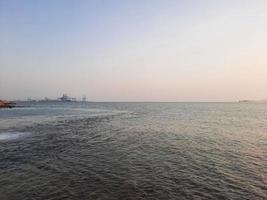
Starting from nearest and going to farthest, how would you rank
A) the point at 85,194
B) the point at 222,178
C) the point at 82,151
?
the point at 85,194 → the point at 222,178 → the point at 82,151

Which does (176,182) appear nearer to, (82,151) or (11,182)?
(11,182)

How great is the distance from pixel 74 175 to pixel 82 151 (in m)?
9.49

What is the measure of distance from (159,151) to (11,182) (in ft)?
51.5

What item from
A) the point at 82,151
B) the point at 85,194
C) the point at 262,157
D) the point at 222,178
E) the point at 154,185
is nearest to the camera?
the point at 85,194

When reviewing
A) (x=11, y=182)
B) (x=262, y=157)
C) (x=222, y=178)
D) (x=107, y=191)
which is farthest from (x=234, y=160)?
(x=11, y=182)

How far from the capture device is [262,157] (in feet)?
89.2

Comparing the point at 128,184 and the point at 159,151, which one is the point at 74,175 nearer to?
the point at 128,184

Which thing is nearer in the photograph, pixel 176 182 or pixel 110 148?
pixel 176 182

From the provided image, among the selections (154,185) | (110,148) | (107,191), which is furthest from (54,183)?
(110,148)

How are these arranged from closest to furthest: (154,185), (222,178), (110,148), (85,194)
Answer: (85,194), (154,185), (222,178), (110,148)

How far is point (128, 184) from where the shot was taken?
17.7 meters

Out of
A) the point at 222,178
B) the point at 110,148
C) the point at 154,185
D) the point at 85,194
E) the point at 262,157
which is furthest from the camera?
the point at 110,148

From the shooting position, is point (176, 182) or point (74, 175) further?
point (74, 175)

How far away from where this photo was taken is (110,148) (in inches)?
1235
